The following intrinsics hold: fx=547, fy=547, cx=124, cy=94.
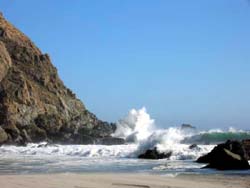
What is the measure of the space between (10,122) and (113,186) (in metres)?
50.9

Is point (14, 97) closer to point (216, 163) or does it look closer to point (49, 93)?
point (49, 93)

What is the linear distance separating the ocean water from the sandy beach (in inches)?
92.2

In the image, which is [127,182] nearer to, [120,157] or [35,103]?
[120,157]

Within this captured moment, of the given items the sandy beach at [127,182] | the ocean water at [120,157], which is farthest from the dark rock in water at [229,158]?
the sandy beach at [127,182]

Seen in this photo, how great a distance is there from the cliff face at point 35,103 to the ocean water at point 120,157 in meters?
7.27

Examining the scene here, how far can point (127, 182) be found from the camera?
19203mm

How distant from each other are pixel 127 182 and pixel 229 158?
27.8 ft

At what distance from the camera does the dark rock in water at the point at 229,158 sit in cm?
2545

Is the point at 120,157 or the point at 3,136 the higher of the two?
the point at 3,136

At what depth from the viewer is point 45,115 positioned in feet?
239

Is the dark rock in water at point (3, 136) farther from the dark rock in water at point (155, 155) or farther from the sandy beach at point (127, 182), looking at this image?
the sandy beach at point (127, 182)

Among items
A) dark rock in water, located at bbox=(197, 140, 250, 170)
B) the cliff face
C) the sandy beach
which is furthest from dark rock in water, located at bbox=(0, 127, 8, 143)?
the sandy beach

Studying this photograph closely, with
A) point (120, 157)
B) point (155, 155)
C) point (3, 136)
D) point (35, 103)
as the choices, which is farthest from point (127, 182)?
point (35, 103)

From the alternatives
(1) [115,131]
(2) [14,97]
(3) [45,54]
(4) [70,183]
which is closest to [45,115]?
(2) [14,97]
